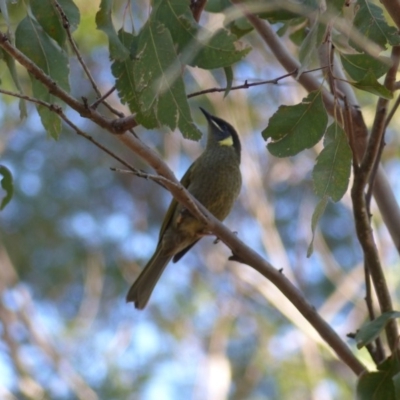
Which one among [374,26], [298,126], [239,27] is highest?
[239,27]

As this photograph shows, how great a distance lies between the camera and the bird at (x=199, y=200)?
13.2 ft

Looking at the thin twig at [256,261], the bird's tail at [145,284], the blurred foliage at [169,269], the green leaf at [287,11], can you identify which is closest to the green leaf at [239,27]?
the green leaf at [287,11]

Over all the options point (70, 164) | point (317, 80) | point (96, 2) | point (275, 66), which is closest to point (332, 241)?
point (275, 66)

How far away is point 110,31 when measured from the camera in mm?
2113

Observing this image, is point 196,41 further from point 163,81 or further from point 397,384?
point 397,384

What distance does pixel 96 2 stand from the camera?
6.38m

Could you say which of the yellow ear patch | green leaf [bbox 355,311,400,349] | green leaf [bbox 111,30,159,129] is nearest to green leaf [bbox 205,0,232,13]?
green leaf [bbox 111,30,159,129]

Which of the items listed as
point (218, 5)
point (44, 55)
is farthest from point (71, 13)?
point (218, 5)

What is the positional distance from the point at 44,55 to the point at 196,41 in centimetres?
55

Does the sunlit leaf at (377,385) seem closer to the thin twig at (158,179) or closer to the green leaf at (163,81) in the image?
the thin twig at (158,179)

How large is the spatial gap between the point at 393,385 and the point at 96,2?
4.85 metres

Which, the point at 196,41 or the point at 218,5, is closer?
the point at 196,41

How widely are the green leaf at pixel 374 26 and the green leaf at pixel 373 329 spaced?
76cm

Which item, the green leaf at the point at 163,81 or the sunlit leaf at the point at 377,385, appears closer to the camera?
the green leaf at the point at 163,81
